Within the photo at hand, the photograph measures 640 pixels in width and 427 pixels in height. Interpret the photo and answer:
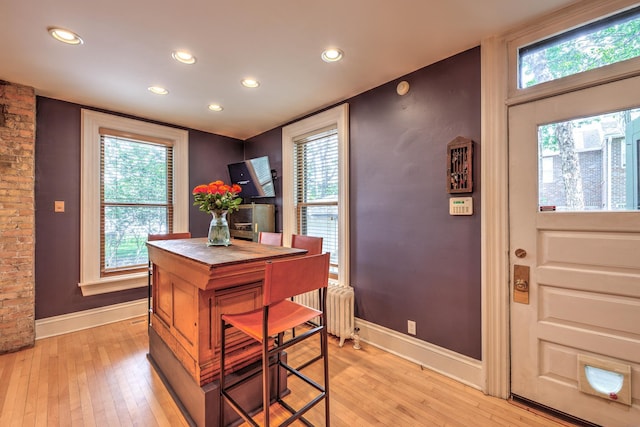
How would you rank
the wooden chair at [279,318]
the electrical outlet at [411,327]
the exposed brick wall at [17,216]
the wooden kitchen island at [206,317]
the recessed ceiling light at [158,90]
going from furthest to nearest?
the recessed ceiling light at [158,90], the exposed brick wall at [17,216], the electrical outlet at [411,327], the wooden kitchen island at [206,317], the wooden chair at [279,318]

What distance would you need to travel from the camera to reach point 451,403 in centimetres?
176

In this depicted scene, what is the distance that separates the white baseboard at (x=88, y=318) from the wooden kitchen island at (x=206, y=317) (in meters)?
1.86

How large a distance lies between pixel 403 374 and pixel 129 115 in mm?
4092

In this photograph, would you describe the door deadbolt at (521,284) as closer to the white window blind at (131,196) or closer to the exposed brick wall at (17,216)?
the white window blind at (131,196)

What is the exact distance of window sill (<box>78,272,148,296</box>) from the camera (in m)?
2.97

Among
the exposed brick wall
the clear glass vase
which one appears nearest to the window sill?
the exposed brick wall

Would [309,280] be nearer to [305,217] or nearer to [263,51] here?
[263,51]

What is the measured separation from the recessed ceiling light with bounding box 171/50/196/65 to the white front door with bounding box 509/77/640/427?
2.40 m

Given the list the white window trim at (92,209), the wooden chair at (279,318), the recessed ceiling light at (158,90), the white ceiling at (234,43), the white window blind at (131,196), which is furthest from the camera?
the white window blind at (131,196)

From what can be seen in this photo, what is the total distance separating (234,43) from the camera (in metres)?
1.93

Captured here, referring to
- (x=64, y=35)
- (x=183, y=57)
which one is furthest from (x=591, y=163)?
(x=64, y=35)

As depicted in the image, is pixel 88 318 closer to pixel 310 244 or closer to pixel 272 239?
pixel 272 239

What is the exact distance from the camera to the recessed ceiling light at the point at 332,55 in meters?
2.02

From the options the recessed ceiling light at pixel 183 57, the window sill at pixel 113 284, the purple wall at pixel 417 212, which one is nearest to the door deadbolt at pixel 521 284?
the purple wall at pixel 417 212
